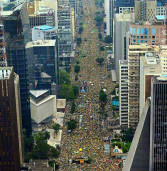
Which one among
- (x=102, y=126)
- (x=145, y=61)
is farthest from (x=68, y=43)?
(x=145, y=61)

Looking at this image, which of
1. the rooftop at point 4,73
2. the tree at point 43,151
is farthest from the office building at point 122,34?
the rooftop at point 4,73

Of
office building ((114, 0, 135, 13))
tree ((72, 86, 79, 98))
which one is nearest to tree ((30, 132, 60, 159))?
tree ((72, 86, 79, 98))

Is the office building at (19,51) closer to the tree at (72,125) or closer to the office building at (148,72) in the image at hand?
the tree at (72,125)

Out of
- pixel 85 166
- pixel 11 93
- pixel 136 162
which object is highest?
pixel 11 93

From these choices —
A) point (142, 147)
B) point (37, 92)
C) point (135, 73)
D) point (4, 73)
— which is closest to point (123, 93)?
point (135, 73)

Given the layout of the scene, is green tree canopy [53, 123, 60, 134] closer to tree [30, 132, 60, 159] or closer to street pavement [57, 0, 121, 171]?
street pavement [57, 0, 121, 171]

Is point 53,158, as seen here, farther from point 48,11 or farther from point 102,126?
point 48,11

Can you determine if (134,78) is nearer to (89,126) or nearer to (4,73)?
(89,126)
